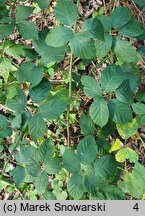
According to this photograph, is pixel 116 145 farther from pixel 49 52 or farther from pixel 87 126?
pixel 49 52

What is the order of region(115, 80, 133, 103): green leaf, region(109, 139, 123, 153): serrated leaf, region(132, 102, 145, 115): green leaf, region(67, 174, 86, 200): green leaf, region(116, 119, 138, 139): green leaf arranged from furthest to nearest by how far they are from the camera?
region(109, 139, 123, 153): serrated leaf
region(116, 119, 138, 139): green leaf
region(132, 102, 145, 115): green leaf
region(115, 80, 133, 103): green leaf
region(67, 174, 86, 200): green leaf

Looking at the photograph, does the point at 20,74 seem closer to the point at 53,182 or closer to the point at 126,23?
the point at 126,23

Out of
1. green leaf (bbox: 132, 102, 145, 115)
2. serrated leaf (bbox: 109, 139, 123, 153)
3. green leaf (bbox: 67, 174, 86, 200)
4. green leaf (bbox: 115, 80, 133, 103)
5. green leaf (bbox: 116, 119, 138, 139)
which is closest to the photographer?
green leaf (bbox: 67, 174, 86, 200)

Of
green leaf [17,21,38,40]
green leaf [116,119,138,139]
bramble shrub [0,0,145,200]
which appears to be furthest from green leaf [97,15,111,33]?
green leaf [116,119,138,139]

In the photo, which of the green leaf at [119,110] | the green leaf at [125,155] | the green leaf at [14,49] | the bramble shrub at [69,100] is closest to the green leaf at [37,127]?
the bramble shrub at [69,100]

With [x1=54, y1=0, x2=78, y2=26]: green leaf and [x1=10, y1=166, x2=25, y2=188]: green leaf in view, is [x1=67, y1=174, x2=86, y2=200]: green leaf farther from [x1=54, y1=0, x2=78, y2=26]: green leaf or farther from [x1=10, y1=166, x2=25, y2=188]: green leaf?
[x1=54, y1=0, x2=78, y2=26]: green leaf

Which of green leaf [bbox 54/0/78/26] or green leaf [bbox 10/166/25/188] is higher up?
green leaf [bbox 54/0/78/26]

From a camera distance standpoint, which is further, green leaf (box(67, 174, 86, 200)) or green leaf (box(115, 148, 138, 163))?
green leaf (box(115, 148, 138, 163))

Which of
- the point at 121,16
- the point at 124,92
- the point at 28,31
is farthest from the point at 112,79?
the point at 28,31
